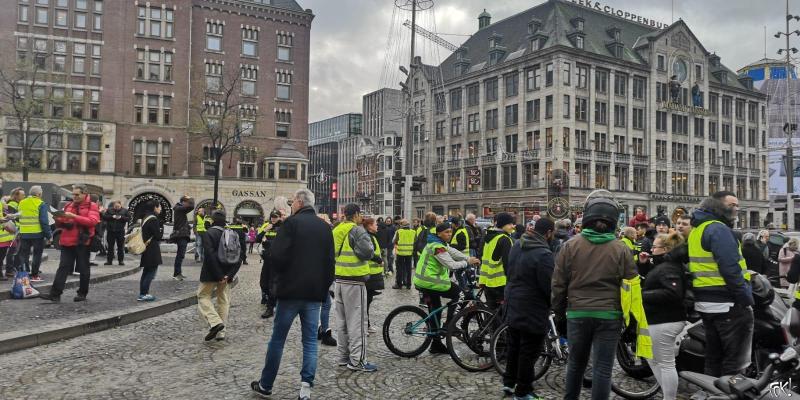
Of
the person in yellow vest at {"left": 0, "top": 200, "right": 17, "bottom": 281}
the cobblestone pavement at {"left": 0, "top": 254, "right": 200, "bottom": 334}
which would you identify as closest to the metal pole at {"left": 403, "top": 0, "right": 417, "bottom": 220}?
the cobblestone pavement at {"left": 0, "top": 254, "right": 200, "bottom": 334}

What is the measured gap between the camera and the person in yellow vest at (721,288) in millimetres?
5520

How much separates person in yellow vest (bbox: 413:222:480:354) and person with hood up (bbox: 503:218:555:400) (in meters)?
1.85

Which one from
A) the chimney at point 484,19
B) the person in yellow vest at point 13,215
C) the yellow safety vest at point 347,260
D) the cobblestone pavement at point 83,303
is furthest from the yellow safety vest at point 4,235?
the chimney at point 484,19

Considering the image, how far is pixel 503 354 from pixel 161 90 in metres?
44.4

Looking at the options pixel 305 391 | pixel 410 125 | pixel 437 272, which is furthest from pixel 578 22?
pixel 305 391

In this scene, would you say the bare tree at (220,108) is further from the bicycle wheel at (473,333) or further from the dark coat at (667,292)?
the dark coat at (667,292)

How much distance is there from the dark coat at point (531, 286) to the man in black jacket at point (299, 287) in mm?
1934

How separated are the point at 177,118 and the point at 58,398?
43.5 metres

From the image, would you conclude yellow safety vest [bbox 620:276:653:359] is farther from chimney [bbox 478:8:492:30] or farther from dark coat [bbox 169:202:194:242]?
chimney [bbox 478:8:492:30]

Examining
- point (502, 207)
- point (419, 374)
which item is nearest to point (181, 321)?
point (419, 374)

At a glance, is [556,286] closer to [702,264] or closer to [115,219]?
[702,264]

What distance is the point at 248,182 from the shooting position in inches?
1905

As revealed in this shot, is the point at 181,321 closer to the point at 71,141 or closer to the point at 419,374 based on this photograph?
the point at 419,374

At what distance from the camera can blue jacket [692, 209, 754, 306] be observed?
547 centimetres
